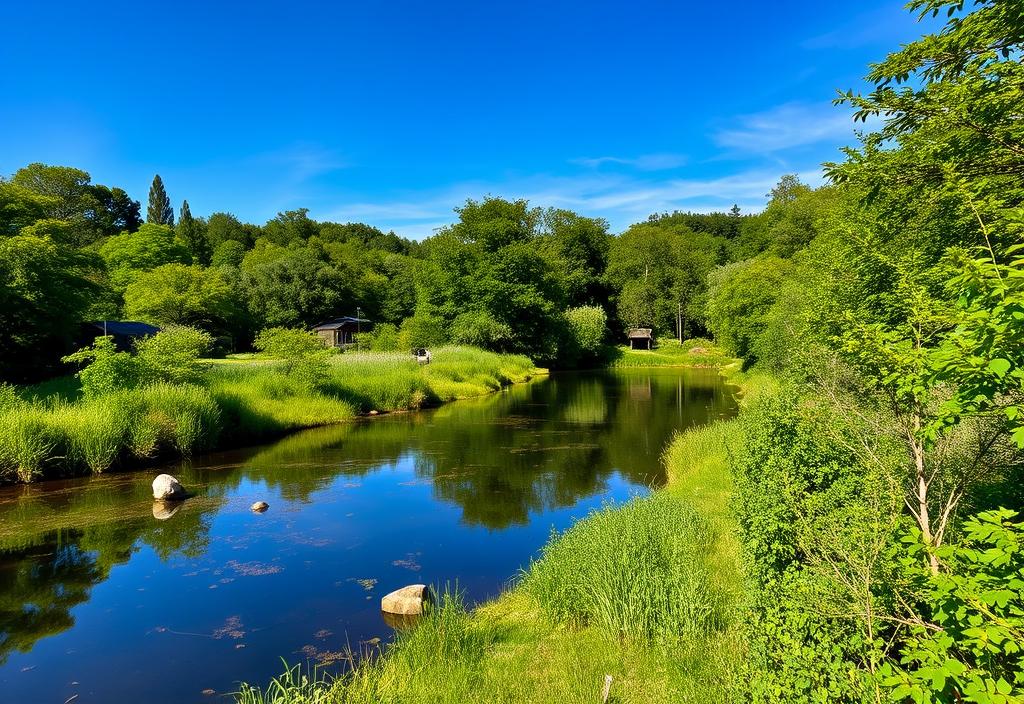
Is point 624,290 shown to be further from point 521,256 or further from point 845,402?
point 845,402

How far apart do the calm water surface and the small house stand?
4157cm

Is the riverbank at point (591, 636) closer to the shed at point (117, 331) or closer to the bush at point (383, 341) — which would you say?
the shed at point (117, 331)

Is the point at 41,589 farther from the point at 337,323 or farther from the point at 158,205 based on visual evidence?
the point at 158,205

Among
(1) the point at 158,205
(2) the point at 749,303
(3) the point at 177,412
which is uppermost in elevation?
(1) the point at 158,205

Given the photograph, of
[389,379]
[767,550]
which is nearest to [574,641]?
[767,550]

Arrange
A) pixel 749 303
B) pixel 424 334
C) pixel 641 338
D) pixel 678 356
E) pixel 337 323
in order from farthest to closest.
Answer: pixel 641 338, pixel 337 323, pixel 678 356, pixel 424 334, pixel 749 303

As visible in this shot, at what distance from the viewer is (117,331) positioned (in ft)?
120

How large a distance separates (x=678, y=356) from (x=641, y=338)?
8.58 metres

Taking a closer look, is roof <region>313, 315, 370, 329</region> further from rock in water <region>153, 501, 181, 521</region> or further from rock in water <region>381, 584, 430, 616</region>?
rock in water <region>381, 584, 430, 616</region>

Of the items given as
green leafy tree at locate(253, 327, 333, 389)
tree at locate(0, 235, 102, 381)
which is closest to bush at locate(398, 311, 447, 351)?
green leafy tree at locate(253, 327, 333, 389)

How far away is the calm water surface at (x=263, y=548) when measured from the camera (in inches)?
279

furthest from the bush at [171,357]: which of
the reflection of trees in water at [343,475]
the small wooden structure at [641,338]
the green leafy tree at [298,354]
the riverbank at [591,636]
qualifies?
the small wooden structure at [641,338]

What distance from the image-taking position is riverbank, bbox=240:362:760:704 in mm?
5238

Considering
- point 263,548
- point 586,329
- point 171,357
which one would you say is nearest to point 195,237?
point 586,329
